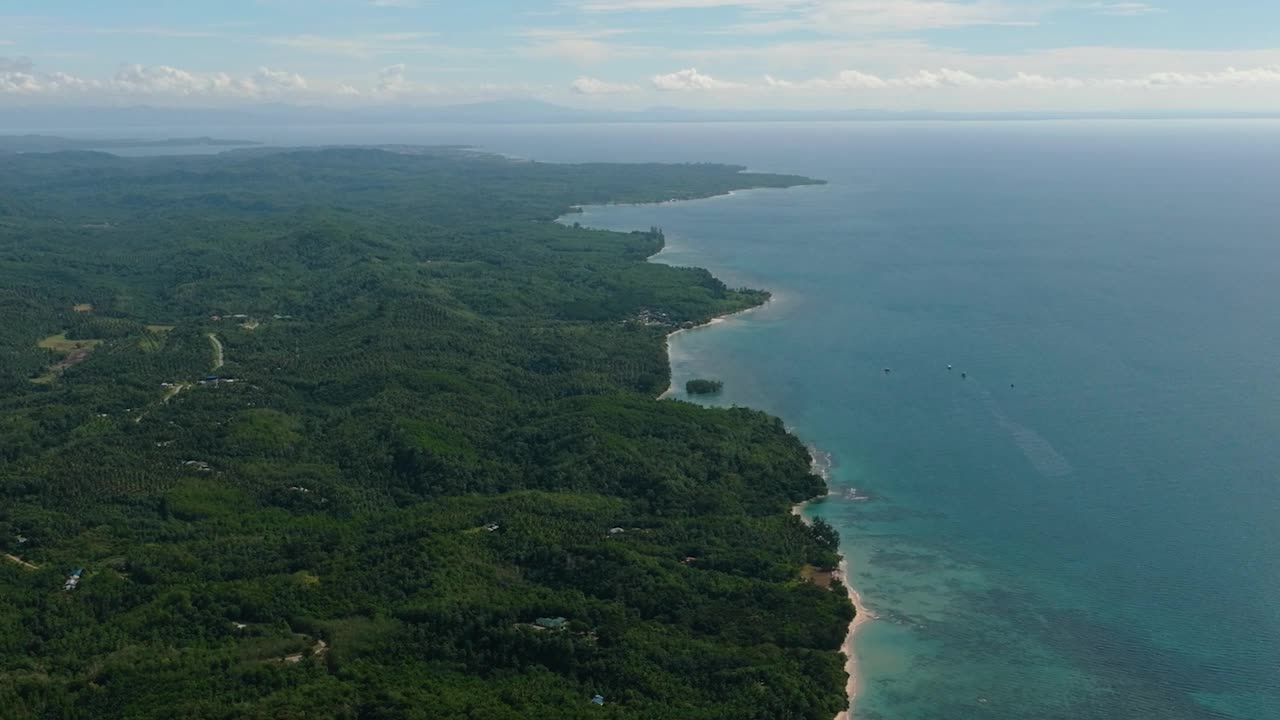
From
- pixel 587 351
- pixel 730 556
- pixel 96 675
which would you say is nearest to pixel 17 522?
pixel 96 675

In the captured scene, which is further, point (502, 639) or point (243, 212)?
point (243, 212)

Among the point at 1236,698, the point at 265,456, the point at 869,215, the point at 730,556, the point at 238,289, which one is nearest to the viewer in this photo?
the point at 1236,698

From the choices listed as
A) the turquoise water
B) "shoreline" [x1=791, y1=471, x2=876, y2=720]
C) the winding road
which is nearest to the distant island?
the turquoise water

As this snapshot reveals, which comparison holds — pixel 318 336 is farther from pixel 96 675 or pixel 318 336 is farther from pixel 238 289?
pixel 96 675

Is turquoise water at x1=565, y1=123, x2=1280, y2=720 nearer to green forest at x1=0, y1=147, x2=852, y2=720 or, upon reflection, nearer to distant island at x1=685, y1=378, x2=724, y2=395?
distant island at x1=685, y1=378, x2=724, y2=395

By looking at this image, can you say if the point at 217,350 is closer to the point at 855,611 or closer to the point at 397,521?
the point at 397,521
